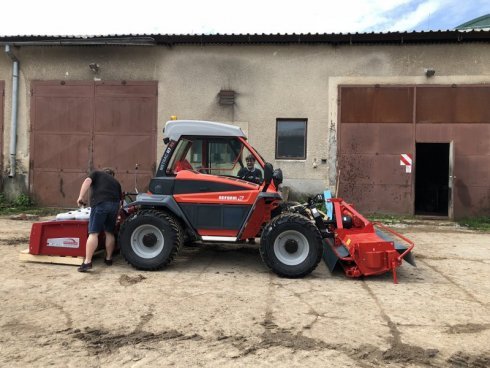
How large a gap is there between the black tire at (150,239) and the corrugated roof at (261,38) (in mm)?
6924

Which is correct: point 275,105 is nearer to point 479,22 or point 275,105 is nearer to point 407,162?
point 407,162

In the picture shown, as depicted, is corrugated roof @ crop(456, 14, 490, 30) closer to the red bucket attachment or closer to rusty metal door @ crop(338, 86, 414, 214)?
rusty metal door @ crop(338, 86, 414, 214)

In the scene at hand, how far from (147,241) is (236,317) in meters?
2.09

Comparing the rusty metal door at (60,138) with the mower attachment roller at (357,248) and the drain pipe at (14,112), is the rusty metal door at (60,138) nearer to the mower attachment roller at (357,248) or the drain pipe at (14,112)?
the drain pipe at (14,112)

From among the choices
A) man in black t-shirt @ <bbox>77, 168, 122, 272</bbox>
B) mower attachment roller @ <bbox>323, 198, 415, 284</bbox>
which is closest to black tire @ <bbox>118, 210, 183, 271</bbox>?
man in black t-shirt @ <bbox>77, 168, 122, 272</bbox>

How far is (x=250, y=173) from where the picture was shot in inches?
230

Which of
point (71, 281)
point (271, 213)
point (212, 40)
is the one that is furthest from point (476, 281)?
point (212, 40)

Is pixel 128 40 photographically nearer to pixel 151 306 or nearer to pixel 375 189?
pixel 375 189

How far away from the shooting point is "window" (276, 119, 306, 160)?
36.7ft

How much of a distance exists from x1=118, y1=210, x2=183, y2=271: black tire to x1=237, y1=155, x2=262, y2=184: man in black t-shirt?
1.13 m

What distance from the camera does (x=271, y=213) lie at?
575 cm

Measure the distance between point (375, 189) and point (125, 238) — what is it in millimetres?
7410

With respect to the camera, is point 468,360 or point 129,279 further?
point 129,279

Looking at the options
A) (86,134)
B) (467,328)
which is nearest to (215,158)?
(467,328)
